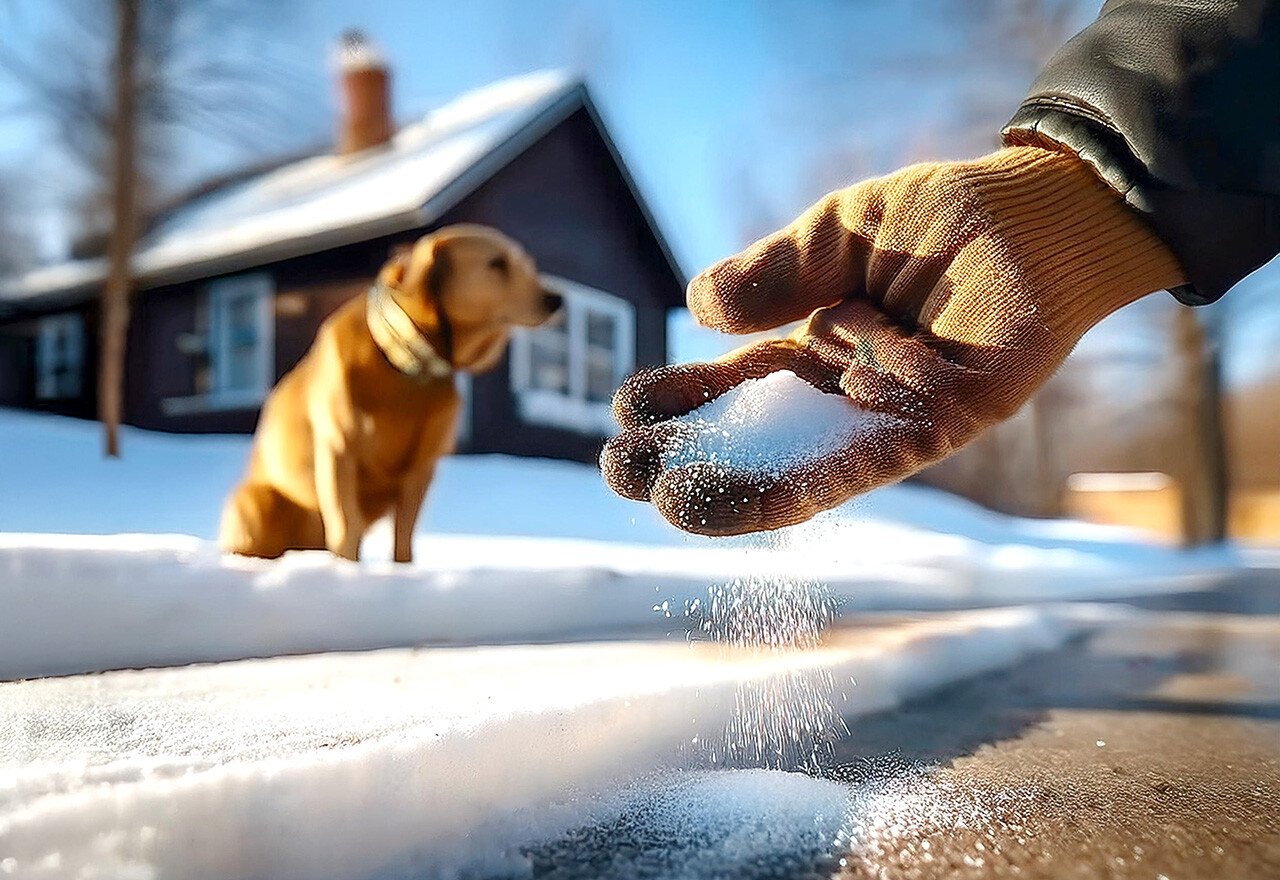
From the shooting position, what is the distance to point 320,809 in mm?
633

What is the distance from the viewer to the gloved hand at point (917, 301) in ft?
3.18

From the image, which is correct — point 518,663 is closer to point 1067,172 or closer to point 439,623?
point 439,623

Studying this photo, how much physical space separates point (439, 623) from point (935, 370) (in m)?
1.14

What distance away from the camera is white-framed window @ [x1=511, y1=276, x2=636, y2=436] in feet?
22.4

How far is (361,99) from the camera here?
7.80 metres

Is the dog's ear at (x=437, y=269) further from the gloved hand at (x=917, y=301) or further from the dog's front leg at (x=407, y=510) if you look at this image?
the gloved hand at (x=917, y=301)

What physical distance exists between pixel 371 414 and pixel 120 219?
437 centimetres

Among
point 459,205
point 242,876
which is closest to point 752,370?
point 242,876

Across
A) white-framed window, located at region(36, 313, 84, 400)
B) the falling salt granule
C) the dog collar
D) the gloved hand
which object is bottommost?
the falling salt granule

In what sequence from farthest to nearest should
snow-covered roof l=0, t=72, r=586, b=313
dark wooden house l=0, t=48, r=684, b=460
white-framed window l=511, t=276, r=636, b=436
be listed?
white-framed window l=511, t=276, r=636, b=436
dark wooden house l=0, t=48, r=684, b=460
snow-covered roof l=0, t=72, r=586, b=313

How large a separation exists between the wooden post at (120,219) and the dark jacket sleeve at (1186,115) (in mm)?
4629

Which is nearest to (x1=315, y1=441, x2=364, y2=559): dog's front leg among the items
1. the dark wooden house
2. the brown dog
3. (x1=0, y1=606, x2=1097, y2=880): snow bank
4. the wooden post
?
the brown dog

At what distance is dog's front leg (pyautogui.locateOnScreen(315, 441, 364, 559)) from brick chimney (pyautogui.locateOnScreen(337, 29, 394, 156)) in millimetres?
6080

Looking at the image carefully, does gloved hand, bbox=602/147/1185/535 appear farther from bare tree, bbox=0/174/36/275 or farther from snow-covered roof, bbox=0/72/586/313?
snow-covered roof, bbox=0/72/586/313
